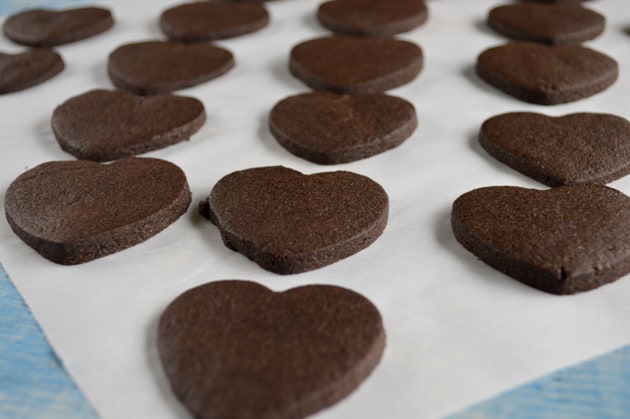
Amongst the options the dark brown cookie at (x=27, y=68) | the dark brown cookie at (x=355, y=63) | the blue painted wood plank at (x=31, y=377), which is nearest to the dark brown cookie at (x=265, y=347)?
the blue painted wood plank at (x=31, y=377)

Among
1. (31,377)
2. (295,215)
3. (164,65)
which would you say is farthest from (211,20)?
(31,377)

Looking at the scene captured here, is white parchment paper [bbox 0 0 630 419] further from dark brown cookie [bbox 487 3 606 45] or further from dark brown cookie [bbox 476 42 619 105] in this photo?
dark brown cookie [bbox 487 3 606 45]

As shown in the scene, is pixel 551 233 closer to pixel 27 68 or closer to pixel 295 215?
pixel 295 215

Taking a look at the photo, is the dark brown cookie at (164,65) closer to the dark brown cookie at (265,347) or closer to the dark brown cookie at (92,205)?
the dark brown cookie at (92,205)

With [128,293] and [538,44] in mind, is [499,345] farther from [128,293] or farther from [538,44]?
[538,44]

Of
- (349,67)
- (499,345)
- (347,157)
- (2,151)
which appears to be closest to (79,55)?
(2,151)

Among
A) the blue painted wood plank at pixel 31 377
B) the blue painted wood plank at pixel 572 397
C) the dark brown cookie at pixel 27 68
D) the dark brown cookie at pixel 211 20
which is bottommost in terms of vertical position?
the blue painted wood plank at pixel 31 377
